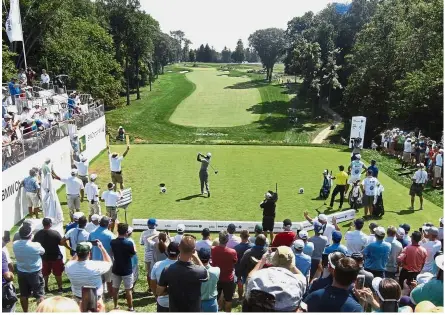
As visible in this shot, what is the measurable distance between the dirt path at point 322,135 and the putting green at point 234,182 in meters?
20.5

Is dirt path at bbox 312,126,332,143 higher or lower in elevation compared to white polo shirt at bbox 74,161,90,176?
lower

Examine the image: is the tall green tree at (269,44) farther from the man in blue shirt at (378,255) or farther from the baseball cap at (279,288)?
the baseball cap at (279,288)

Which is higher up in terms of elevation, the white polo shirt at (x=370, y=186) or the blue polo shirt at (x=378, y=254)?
the blue polo shirt at (x=378, y=254)

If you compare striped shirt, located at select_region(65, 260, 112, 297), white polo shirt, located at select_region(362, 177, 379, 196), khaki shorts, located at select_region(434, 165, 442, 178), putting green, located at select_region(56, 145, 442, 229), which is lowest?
putting green, located at select_region(56, 145, 442, 229)

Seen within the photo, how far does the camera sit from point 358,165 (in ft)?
63.1

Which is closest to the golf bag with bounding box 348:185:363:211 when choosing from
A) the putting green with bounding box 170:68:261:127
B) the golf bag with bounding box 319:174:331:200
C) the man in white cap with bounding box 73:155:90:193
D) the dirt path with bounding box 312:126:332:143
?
the golf bag with bounding box 319:174:331:200

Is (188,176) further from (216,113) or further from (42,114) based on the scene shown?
(216,113)

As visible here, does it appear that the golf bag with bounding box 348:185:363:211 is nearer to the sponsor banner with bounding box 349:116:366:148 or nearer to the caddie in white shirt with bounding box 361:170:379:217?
the caddie in white shirt with bounding box 361:170:379:217

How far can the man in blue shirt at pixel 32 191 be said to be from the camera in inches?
664

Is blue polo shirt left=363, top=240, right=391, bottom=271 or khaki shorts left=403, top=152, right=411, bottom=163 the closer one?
blue polo shirt left=363, top=240, right=391, bottom=271

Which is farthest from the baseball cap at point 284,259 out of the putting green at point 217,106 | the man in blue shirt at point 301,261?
the putting green at point 217,106

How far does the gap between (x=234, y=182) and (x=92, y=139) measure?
33.6 ft

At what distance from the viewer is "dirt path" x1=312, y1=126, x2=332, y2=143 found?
5259 centimetres

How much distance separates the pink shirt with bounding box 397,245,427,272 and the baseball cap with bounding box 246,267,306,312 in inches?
231
